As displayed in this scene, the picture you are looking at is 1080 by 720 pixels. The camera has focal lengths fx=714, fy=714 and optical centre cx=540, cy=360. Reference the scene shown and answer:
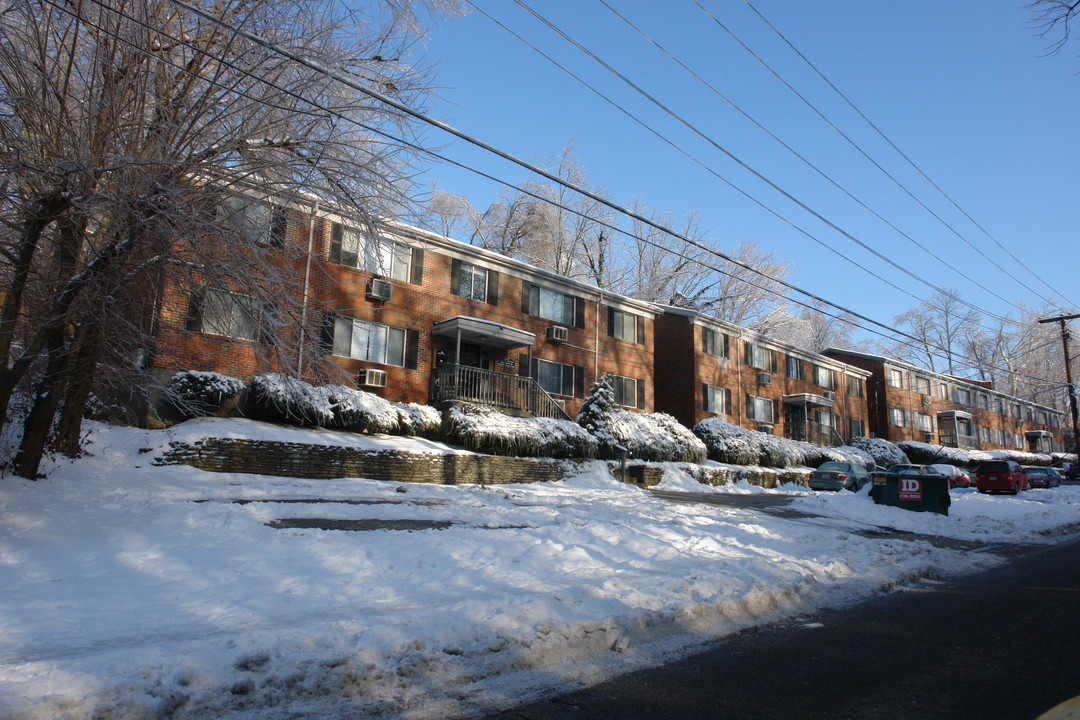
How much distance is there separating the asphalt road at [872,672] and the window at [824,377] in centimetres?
3863

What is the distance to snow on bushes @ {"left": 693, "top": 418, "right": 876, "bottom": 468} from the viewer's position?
2944 cm

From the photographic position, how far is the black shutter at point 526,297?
27.1 m

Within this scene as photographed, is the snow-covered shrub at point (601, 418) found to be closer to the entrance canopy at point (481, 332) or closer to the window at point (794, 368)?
the entrance canopy at point (481, 332)

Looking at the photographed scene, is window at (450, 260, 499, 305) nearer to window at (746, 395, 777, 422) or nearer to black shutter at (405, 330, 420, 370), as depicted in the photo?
black shutter at (405, 330, 420, 370)

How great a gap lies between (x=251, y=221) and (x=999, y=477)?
32.9 meters

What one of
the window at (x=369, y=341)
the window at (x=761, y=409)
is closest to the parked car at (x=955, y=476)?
the window at (x=761, y=409)

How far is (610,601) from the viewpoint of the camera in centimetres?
675

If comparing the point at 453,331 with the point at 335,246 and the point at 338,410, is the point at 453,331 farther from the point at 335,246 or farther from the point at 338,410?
the point at 338,410

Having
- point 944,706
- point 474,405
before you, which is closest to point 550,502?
point 474,405

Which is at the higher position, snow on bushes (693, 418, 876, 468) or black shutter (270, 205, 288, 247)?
black shutter (270, 205, 288, 247)

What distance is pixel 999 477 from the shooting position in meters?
31.2

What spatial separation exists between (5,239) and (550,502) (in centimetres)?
1018

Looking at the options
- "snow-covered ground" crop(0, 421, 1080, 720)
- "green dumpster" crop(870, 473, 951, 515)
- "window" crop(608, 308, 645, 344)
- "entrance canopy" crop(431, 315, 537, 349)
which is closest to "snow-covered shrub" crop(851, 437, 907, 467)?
"window" crop(608, 308, 645, 344)

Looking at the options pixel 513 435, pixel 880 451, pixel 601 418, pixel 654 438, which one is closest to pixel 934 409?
pixel 880 451
